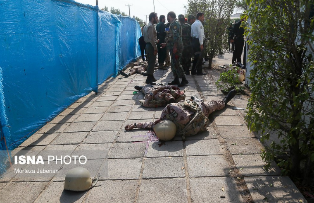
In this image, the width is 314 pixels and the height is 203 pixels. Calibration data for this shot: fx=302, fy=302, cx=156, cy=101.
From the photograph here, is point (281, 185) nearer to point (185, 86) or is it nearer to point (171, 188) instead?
point (171, 188)

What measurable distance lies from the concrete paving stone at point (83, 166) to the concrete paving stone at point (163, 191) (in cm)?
69

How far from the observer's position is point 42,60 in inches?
198

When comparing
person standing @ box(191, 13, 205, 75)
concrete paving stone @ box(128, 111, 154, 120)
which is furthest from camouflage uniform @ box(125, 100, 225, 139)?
person standing @ box(191, 13, 205, 75)

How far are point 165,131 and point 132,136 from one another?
65cm

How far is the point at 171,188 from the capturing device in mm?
3174

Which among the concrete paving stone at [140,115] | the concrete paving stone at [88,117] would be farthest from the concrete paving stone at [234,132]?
the concrete paving stone at [88,117]

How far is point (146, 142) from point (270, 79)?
6.64ft

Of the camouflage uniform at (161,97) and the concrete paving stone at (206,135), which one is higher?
the camouflage uniform at (161,97)

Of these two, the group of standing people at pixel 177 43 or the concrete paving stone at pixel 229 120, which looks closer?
the concrete paving stone at pixel 229 120

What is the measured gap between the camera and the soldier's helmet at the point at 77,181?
3170 millimetres

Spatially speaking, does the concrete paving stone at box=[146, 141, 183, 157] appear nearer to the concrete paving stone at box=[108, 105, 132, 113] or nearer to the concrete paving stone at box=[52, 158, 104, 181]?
the concrete paving stone at box=[52, 158, 104, 181]

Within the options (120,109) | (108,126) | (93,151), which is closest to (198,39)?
(120,109)

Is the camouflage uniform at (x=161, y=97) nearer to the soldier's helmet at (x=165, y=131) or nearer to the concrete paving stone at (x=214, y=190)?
the soldier's helmet at (x=165, y=131)

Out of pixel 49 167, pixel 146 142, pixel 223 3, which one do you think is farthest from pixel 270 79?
pixel 223 3
